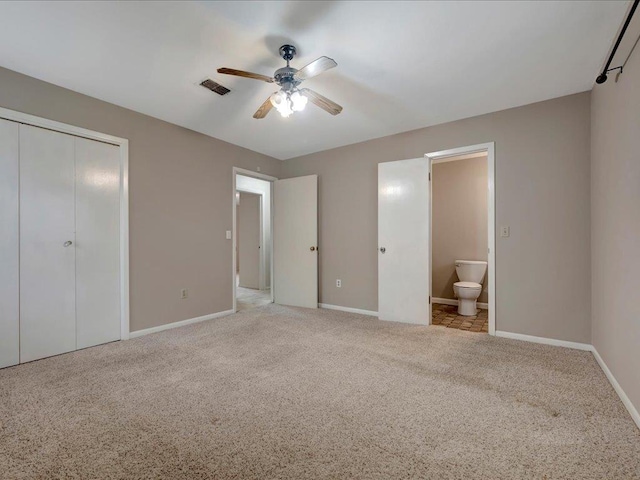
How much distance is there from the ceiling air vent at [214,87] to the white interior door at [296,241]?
80.4 inches

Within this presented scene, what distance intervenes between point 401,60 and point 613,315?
8.08ft

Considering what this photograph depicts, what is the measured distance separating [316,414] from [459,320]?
288 cm

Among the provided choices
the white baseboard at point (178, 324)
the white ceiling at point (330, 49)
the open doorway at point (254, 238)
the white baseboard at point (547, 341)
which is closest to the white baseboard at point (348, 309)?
the white baseboard at point (178, 324)

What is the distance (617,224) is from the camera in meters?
2.05

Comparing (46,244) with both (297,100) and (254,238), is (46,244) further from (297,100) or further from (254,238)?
(254,238)

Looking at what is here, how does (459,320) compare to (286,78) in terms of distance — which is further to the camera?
(459,320)

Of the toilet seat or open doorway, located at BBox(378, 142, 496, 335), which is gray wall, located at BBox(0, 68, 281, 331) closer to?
open doorway, located at BBox(378, 142, 496, 335)

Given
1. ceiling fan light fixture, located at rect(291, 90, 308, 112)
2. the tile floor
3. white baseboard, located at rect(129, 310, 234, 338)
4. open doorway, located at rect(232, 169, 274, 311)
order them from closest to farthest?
ceiling fan light fixture, located at rect(291, 90, 308, 112) → white baseboard, located at rect(129, 310, 234, 338) → the tile floor → open doorway, located at rect(232, 169, 274, 311)

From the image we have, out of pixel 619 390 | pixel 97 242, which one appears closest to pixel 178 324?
pixel 97 242

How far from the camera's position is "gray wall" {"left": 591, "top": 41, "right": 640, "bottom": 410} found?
1.75 m

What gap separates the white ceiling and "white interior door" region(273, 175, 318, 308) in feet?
5.56

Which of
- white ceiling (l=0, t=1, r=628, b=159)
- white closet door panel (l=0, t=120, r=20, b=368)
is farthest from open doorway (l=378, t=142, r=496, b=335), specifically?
white closet door panel (l=0, t=120, r=20, b=368)

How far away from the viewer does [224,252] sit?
13.7ft

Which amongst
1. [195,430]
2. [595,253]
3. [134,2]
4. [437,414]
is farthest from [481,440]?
[134,2]
